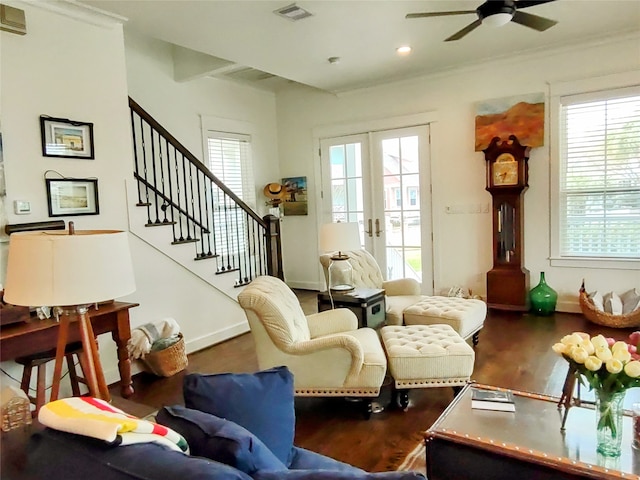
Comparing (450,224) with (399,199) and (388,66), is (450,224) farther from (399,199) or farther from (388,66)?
(388,66)

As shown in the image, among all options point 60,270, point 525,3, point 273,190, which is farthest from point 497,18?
point 273,190

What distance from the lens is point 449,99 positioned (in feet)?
17.8

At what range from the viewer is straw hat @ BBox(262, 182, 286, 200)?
648 centimetres

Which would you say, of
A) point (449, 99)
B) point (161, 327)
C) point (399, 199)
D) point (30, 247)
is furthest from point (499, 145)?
point (30, 247)

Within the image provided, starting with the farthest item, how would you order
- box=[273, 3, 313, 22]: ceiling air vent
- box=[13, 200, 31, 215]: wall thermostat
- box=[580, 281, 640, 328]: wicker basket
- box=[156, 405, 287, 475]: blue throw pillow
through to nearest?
box=[580, 281, 640, 328]: wicker basket < box=[273, 3, 313, 22]: ceiling air vent < box=[13, 200, 31, 215]: wall thermostat < box=[156, 405, 287, 475]: blue throw pillow

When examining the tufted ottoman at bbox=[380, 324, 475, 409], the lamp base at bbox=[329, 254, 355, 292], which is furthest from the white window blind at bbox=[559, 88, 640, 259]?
the tufted ottoman at bbox=[380, 324, 475, 409]

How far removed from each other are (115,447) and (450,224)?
5108 millimetres

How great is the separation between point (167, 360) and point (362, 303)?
1614 mm

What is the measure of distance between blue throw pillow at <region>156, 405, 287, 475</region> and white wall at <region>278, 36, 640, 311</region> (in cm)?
473

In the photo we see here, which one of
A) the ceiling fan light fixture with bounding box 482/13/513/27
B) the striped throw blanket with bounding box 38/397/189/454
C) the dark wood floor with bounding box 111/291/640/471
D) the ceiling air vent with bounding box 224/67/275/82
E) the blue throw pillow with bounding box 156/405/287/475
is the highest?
the ceiling air vent with bounding box 224/67/275/82

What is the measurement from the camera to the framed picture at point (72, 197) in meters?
3.13

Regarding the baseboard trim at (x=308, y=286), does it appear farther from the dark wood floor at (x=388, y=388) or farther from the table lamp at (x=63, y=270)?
the table lamp at (x=63, y=270)

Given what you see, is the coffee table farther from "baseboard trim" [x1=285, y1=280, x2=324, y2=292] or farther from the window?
"baseboard trim" [x1=285, y1=280, x2=324, y2=292]

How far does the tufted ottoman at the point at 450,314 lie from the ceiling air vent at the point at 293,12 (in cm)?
253
